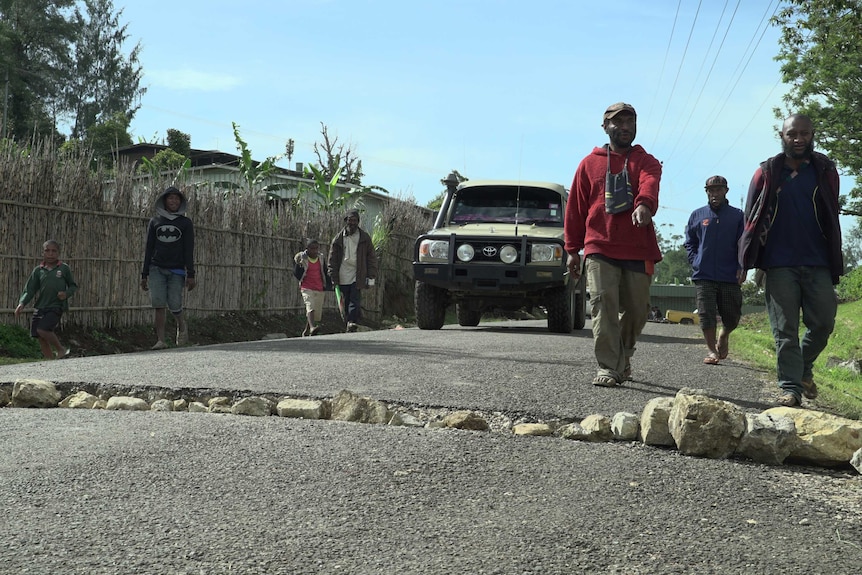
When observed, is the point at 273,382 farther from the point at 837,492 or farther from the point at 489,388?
the point at 837,492

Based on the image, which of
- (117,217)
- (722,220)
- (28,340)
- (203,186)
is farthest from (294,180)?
(722,220)

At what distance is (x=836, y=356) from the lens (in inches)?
661

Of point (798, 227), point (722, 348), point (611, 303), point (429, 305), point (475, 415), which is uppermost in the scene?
point (798, 227)

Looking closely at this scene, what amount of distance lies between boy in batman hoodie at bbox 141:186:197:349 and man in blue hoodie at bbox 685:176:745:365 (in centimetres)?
566

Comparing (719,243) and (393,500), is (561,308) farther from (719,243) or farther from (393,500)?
(393,500)

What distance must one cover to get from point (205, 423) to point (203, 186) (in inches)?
477

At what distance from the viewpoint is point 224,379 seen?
21.7 ft

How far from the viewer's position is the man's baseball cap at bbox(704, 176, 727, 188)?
361 inches

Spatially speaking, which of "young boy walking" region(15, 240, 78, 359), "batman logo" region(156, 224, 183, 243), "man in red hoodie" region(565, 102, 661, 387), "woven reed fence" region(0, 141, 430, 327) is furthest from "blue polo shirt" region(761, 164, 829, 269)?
"woven reed fence" region(0, 141, 430, 327)

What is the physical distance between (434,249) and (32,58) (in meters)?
52.3

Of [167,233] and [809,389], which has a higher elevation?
[167,233]

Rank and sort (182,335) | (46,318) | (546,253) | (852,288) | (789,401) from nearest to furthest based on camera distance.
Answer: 1. (789,401)
2. (46,318)
3. (182,335)
4. (546,253)
5. (852,288)

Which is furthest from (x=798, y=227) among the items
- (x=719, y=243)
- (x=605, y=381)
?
(x=719, y=243)

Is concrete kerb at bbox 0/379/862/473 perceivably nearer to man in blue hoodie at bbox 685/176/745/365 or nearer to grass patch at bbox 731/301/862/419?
grass patch at bbox 731/301/862/419
